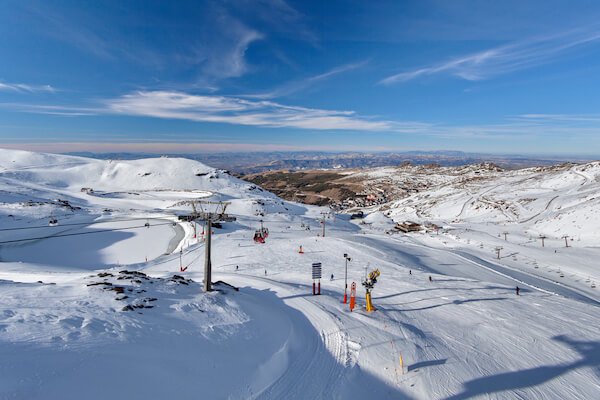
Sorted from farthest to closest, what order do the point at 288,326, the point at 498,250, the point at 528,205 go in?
1. the point at 528,205
2. the point at 498,250
3. the point at 288,326

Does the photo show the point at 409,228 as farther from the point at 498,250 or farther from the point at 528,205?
the point at 528,205

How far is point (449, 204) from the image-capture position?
93.1m

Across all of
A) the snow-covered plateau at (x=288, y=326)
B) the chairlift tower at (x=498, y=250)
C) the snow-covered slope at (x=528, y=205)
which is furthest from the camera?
the snow-covered slope at (x=528, y=205)

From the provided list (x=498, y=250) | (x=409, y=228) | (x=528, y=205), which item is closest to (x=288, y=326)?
(x=498, y=250)

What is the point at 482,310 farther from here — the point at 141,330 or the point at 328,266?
the point at 141,330

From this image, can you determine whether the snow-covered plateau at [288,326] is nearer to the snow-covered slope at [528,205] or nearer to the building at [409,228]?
the snow-covered slope at [528,205]

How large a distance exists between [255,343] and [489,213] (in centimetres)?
8138

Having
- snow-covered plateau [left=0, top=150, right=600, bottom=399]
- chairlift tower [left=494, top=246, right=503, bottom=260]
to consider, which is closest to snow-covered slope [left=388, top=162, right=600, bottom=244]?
chairlift tower [left=494, top=246, right=503, bottom=260]

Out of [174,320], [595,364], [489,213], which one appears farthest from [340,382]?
[489,213]

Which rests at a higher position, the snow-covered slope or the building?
the snow-covered slope

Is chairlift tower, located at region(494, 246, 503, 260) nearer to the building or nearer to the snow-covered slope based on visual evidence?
the snow-covered slope

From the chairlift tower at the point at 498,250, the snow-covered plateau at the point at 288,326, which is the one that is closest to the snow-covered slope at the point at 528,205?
the chairlift tower at the point at 498,250

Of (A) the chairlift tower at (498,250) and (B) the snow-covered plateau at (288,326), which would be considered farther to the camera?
(A) the chairlift tower at (498,250)

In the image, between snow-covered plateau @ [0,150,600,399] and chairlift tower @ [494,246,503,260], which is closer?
snow-covered plateau @ [0,150,600,399]
